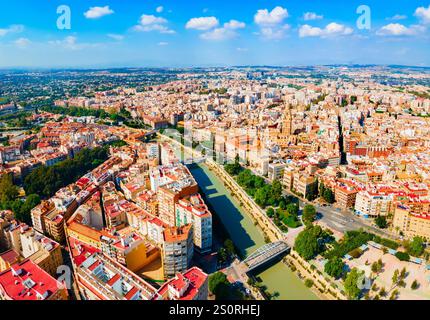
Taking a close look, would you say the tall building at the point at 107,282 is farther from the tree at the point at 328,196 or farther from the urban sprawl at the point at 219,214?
the tree at the point at 328,196

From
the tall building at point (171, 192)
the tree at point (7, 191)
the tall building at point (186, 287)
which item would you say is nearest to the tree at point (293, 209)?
the tall building at point (171, 192)

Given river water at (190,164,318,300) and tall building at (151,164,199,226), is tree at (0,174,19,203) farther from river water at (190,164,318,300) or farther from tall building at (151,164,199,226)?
river water at (190,164,318,300)

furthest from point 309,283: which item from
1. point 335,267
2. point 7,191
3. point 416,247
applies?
point 7,191

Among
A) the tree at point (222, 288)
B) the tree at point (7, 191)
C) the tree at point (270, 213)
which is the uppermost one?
the tree at point (7, 191)

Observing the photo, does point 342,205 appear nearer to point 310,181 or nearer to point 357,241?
→ point 310,181

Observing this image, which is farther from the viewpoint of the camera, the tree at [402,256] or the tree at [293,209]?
the tree at [293,209]

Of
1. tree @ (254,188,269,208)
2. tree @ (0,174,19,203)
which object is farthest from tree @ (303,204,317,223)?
tree @ (0,174,19,203)

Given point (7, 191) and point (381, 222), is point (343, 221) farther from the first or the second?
point (7, 191)

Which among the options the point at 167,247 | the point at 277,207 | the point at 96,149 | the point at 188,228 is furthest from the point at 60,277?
the point at 96,149
